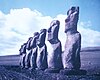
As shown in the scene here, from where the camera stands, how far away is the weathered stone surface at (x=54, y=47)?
7.57 m

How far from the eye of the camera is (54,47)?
25.5ft

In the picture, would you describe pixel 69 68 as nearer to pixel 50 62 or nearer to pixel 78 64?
pixel 78 64

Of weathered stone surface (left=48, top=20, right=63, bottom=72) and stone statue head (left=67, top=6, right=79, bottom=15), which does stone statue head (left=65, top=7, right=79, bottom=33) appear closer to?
stone statue head (left=67, top=6, right=79, bottom=15)

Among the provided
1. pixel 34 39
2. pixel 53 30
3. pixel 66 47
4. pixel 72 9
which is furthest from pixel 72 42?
pixel 34 39

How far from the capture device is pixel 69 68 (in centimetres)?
664

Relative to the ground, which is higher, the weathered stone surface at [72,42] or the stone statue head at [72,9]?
the stone statue head at [72,9]

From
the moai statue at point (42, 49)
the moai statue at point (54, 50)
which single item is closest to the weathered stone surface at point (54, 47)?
the moai statue at point (54, 50)

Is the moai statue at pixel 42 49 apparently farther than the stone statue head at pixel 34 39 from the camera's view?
No

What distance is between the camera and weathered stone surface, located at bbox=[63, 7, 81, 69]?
22.0ft

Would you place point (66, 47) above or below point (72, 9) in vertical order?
below

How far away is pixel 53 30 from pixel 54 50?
2.15 feet

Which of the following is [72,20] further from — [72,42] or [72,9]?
[72,42]

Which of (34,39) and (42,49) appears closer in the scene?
(42,49)

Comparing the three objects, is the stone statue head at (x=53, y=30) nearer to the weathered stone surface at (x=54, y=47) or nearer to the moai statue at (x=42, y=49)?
the weathered stone surface at (x=54, y=47)
